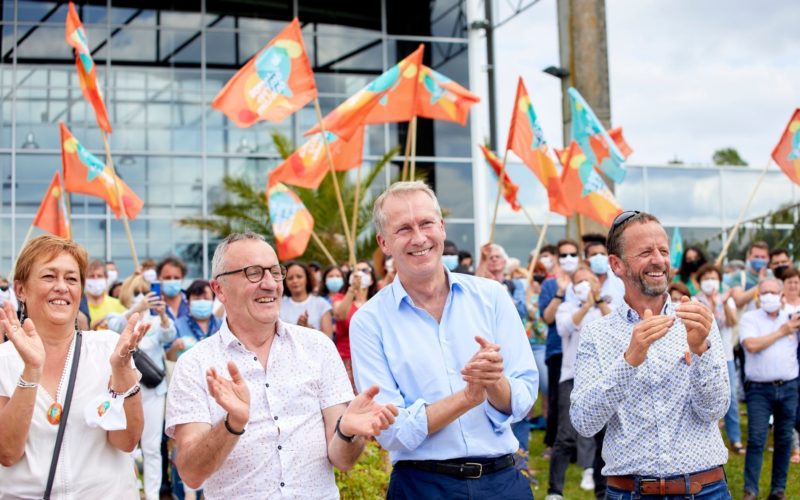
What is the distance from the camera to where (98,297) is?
30.7ft

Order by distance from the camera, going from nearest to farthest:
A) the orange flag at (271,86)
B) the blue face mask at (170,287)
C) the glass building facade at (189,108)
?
1. the blue face mask at (170,287)
2. the orange flag at (271,86)
3. the glass building facade at (189,108)

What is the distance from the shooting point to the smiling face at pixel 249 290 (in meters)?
3.81

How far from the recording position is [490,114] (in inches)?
909

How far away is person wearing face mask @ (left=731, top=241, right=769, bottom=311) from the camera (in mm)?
10508

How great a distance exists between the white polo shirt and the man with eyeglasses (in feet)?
17.1

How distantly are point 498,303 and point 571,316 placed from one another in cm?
446

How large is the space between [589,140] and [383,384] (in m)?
8.62

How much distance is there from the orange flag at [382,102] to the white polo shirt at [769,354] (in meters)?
4.41

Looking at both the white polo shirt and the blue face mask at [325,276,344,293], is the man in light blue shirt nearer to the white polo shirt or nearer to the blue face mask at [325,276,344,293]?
the white polo shirt

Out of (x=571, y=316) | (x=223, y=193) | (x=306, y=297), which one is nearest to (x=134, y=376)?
(x=571, y=316)

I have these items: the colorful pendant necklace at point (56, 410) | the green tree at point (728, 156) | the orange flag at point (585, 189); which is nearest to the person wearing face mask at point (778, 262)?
the orange flag at point (585, 189)

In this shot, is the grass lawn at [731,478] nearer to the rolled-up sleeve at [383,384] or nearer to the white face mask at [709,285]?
the white face mask at [709,285]

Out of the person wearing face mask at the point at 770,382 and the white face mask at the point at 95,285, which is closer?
the person wearing face mask at the point at 770,382

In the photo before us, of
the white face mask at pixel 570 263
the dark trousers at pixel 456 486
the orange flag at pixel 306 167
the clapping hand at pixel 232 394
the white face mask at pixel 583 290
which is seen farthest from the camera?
the orange flag at pixel 306 167
